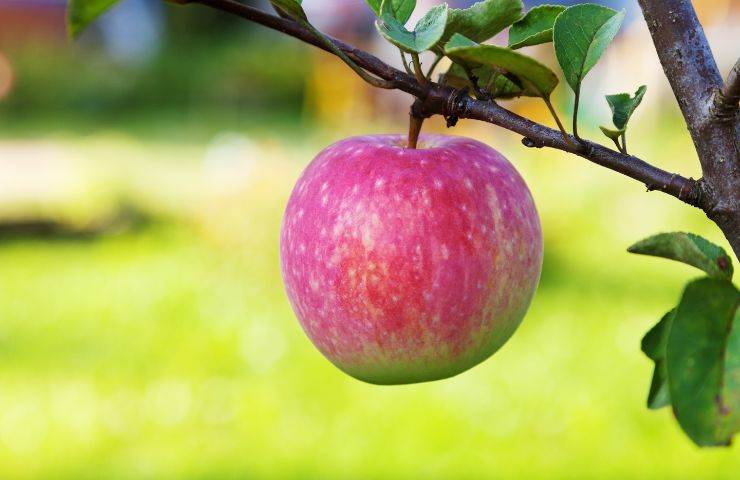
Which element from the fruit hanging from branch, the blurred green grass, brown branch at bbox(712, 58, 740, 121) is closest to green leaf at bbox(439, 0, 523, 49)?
the fruit hanging from branch

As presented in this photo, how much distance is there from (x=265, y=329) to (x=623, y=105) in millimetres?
2514

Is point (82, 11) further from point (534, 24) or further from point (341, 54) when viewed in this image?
point (534, 24)

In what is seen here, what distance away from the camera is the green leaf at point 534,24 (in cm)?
56

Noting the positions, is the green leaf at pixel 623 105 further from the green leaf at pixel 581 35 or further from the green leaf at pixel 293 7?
the green leaf at pixel 293 7

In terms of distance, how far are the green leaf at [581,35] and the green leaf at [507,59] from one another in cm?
3

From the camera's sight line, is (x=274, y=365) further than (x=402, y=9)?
Yes

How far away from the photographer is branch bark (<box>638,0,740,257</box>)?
0.48 m

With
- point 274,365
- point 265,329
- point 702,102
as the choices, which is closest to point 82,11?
point 702,102

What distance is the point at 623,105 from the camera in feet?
1.85

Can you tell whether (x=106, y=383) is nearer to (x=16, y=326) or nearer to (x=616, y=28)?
(x=16, y=326)

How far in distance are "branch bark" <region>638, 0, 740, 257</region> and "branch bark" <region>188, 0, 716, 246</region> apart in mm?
11

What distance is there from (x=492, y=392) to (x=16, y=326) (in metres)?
1.60

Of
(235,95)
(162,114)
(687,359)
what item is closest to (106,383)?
(687,359)

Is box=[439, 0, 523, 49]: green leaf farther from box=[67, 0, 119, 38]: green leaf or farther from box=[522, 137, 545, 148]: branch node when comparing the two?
box=[67, 0, 119, 38]: green leaf
